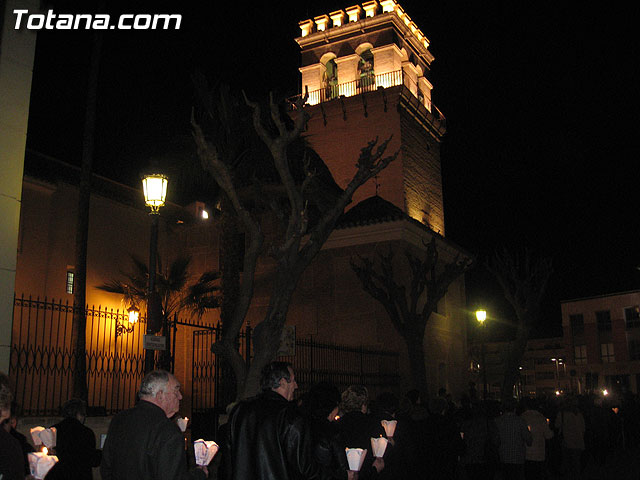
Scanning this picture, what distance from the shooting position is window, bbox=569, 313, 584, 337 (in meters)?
60.8

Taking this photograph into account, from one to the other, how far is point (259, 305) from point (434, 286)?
9.38 metres

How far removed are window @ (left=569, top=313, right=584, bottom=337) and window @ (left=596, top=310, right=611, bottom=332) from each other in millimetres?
1751

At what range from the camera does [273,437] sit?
4.58 m

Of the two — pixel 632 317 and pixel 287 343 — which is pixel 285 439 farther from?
pixel 632 317

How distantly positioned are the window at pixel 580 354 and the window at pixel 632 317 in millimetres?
5098

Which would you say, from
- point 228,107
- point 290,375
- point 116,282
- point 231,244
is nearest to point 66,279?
point 116,282

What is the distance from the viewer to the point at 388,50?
32438 mm

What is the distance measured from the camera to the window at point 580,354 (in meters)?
60.3

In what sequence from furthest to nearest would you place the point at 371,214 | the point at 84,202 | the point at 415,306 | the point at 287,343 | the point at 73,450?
the point at 371,214
the point at 415,306
the point at 84,202
the point at 287,343
the point at 73,450

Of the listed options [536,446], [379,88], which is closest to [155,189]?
[536,446]

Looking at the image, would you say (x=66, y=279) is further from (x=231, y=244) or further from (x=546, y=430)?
(x=546, y=430)

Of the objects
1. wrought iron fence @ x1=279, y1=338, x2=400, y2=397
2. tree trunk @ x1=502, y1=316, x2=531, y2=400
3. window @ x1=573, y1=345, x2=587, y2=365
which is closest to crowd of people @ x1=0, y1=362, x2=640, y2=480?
wrought iron fence @ x1=279, y1=338, x2=400, y2=397

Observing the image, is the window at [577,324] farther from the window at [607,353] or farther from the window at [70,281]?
the window at [70,281]

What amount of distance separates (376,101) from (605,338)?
38.8 m
